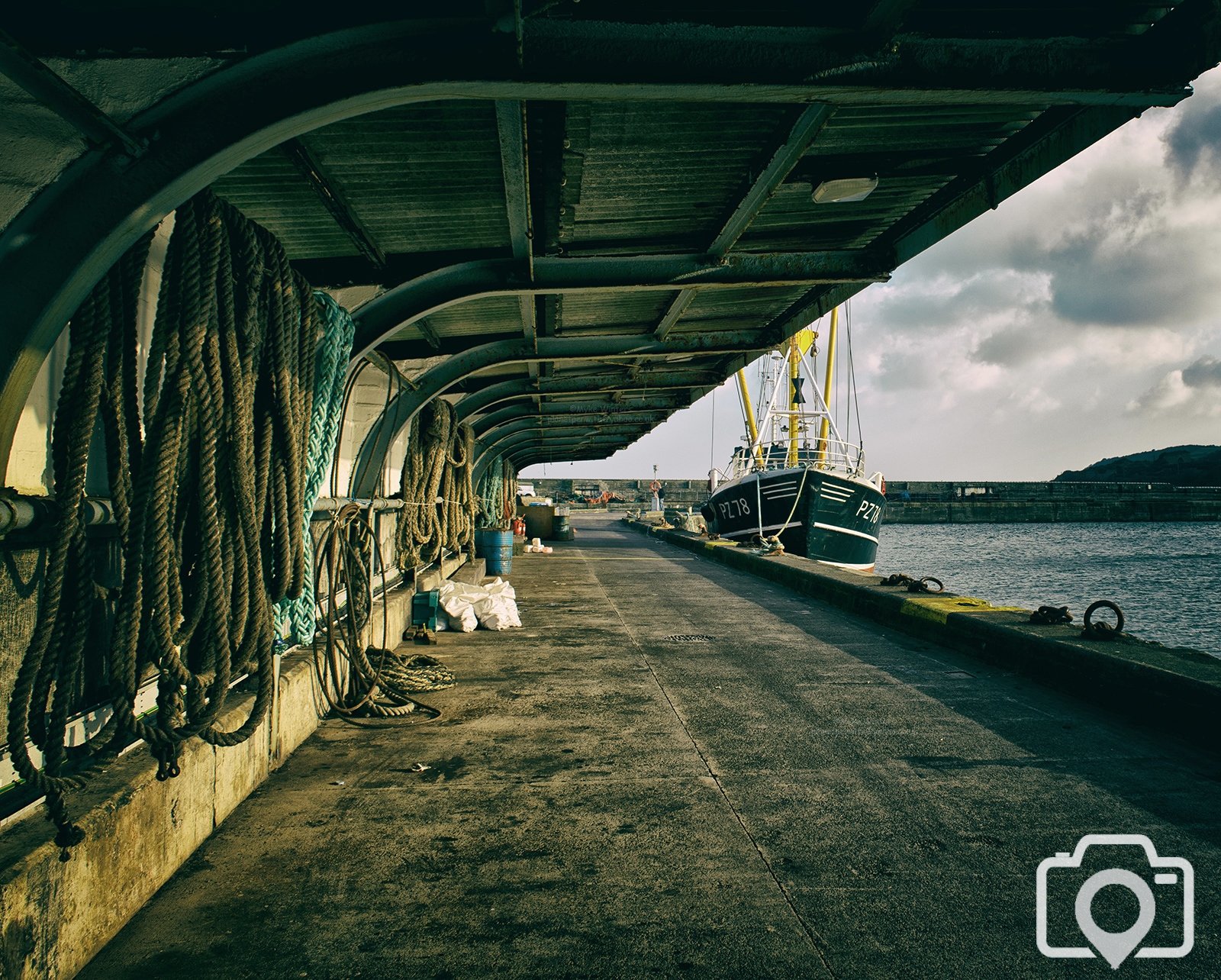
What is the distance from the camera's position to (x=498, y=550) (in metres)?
13.5

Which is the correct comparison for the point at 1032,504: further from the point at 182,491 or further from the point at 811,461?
the point at 182,491

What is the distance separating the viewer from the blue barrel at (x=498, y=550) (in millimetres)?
13492

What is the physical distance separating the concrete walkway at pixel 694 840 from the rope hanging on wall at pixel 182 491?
699mm

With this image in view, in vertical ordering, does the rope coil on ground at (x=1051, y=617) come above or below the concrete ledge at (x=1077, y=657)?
above

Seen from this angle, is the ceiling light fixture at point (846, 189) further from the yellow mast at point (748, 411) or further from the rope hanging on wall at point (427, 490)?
the yellow mast at point (748, 411)

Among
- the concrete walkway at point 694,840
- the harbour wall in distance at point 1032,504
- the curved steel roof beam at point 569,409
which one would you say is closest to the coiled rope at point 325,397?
the concrete walkway at point 694,840

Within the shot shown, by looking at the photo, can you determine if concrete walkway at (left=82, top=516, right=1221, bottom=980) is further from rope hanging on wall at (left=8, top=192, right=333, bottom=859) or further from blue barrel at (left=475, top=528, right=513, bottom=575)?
blue barrel at (left=475, top=528, right=513, bottom=575)

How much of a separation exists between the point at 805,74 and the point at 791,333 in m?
5.48

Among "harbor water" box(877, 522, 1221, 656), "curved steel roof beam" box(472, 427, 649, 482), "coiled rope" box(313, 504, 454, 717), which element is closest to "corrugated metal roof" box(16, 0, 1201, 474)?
"coiled rope" box(313, 504, 454, 717)

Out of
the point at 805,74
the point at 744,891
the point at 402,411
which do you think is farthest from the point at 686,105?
the point at 402,411

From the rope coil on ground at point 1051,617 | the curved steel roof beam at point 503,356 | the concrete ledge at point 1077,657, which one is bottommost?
the concrete ledge at point 1077,657

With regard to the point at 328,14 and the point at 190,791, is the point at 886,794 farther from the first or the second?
the point at 328,14

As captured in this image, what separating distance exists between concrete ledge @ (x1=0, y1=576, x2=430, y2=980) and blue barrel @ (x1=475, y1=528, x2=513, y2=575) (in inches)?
379

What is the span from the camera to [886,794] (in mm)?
3734
